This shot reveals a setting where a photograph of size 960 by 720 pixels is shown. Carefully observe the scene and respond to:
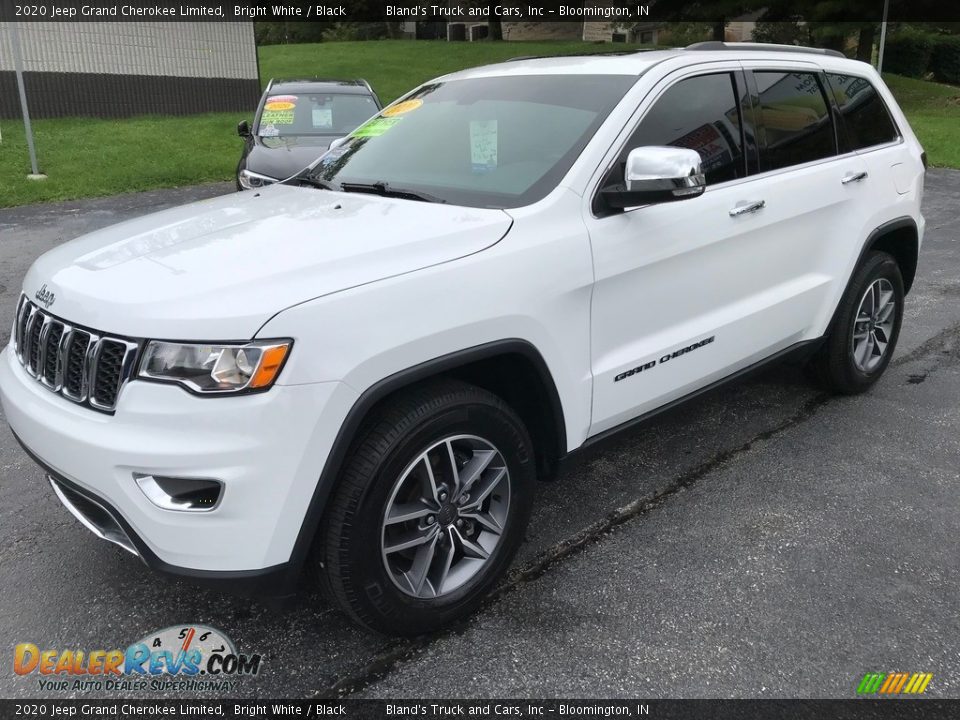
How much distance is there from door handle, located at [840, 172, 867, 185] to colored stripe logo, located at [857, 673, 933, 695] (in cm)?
250

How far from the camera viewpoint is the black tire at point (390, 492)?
2.43m

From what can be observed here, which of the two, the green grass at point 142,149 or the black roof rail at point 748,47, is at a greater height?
the black roof rail at point 748,47

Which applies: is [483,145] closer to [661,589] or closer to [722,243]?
[722,243]

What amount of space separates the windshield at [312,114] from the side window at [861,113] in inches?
251

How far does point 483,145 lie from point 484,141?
3cm

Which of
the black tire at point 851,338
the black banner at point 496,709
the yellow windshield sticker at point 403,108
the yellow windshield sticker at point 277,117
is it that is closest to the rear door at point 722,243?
the black tire at point 851,338

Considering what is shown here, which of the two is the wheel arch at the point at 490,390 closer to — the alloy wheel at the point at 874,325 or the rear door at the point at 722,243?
the rear door at the point at 722,243

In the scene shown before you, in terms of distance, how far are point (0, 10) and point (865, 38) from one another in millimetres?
23702

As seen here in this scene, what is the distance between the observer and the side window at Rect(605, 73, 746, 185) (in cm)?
333

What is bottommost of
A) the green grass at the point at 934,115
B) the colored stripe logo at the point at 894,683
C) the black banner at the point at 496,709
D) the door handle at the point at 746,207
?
the colored stripe logo at the point at 894,683

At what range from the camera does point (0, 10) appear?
16.3 meters

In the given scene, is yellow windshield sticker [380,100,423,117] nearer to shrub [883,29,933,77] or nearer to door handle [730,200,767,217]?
door handle [730,200,767,217]

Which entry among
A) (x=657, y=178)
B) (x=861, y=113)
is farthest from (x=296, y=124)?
(x=657, y=178)

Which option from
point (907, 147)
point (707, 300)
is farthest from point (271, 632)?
point (907, 147)
